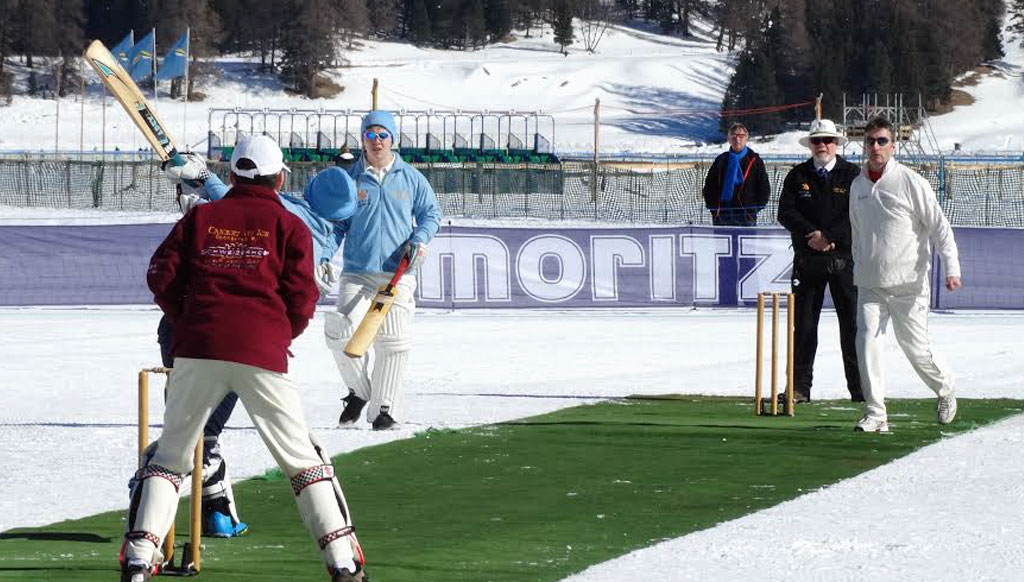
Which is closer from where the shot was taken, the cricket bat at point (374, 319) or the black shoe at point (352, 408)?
the cricket bat at point (374, 319)

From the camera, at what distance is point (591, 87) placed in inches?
5187

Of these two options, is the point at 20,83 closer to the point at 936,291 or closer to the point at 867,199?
the point at 936,291

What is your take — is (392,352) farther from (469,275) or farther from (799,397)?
(469,275)

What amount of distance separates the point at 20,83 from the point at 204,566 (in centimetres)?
11965

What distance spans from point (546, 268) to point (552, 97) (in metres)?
107

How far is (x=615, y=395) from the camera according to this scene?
14.7 metres

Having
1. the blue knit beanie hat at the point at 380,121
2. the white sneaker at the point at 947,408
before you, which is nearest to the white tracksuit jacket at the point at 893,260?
the white sneaker at the point at 947,408

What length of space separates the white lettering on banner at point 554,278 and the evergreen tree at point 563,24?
127681 mm

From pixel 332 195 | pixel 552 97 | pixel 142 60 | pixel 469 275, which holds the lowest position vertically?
pixel 469 275

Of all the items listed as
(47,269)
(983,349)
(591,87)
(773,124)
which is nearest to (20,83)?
(591,87)

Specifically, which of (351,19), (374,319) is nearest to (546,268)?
(374,319)

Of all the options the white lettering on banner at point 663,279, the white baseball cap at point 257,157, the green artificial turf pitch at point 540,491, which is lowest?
the green artificial turf pitch at point 540,491

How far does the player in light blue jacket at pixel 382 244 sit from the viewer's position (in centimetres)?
1178

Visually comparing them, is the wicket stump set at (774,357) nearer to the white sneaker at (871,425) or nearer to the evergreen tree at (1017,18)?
the white sneaker at (871,425)
